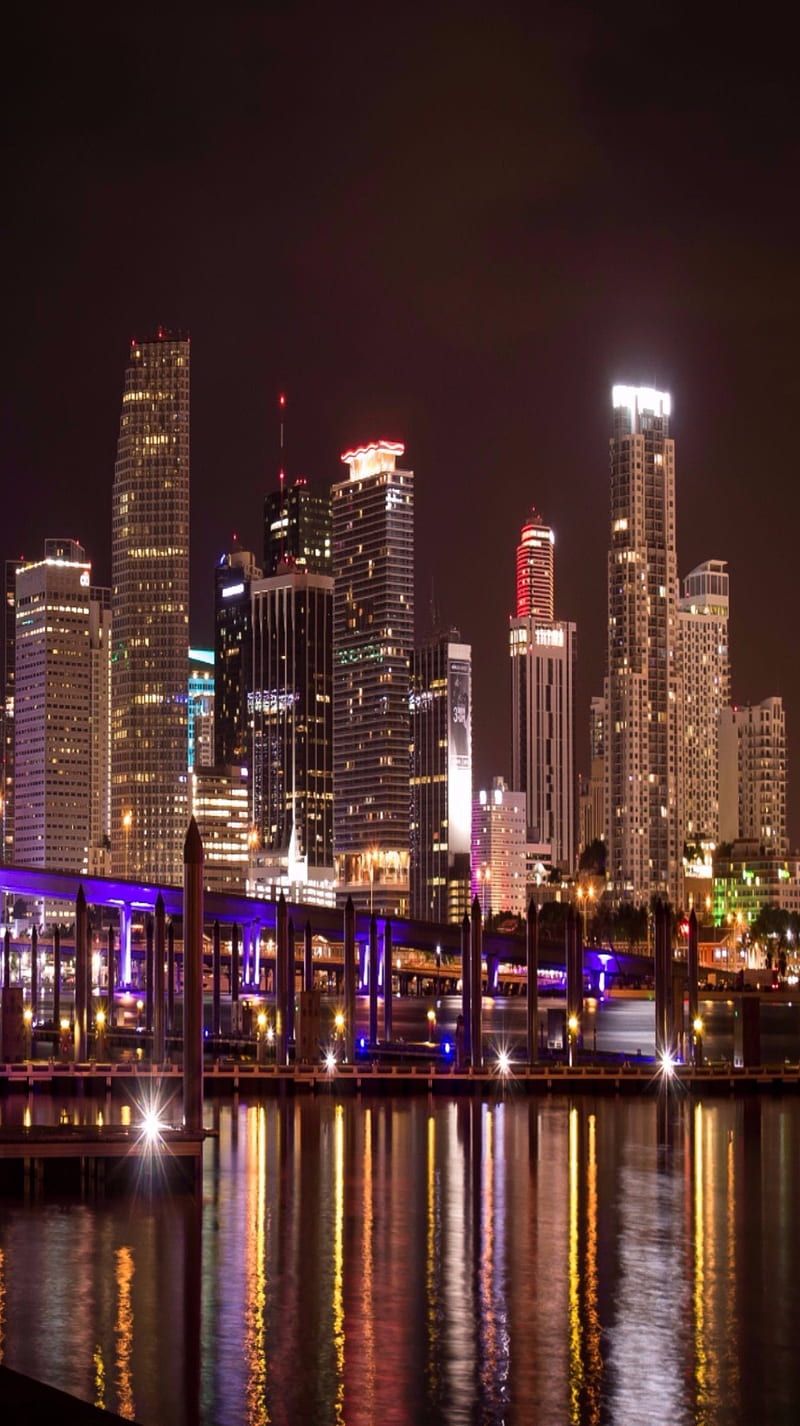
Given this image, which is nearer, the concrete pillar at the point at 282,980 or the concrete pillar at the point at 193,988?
the concrete pillar at the point at 193,988

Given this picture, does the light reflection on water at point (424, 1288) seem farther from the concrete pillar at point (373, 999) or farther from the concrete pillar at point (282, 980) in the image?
the concrete pillar at point (373, 999)

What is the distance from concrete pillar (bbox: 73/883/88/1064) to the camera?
101875 mm

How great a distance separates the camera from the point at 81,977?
102 metres

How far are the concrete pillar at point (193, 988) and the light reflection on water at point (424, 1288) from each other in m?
2.71

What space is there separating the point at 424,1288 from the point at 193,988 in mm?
15195

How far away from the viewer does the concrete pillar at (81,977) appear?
10188 cm

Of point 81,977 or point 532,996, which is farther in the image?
point 81,977

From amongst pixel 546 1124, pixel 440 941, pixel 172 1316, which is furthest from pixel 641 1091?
pixel 440 941

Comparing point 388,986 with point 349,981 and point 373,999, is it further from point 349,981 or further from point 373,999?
point 349,981

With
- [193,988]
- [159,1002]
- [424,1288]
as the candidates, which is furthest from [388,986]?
[424,1288]

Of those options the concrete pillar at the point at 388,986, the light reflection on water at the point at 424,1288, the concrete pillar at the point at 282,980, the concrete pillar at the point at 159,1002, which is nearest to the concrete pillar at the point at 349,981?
the concrete pillar at the point at 282,980

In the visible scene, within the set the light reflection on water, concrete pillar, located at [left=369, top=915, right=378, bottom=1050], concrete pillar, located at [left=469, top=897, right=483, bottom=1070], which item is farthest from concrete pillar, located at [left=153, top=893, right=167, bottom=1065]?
the light reflection on water

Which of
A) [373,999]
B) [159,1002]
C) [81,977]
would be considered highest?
[81,977]

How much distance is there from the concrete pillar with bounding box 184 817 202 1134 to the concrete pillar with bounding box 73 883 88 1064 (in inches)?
1710
